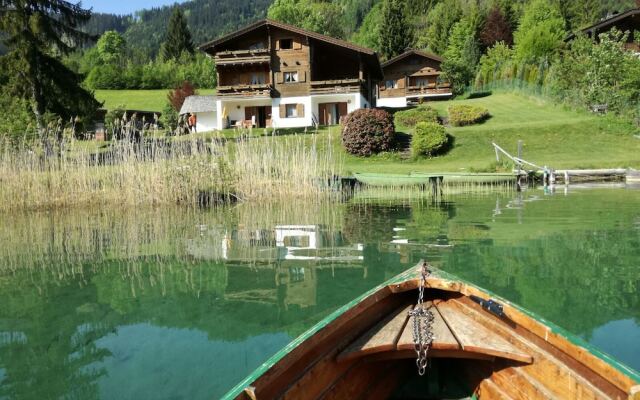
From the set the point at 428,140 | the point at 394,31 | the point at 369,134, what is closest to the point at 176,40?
the point at 394,31

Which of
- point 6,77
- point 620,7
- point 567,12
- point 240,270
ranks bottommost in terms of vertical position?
point 240,270

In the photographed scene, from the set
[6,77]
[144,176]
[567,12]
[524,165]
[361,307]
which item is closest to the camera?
[361,307]

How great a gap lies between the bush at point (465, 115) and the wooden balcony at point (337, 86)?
6461 mm

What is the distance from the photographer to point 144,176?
14898mm

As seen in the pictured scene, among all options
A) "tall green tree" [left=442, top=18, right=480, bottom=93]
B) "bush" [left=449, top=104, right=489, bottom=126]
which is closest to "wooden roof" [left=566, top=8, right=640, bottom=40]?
"tall green tree" [left=442, top=18, right=480, bottom=93]

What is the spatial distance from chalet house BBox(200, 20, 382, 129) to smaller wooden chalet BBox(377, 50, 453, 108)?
26.7 feet

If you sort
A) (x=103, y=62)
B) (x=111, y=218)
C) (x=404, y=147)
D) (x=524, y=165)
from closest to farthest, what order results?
(x=111, y=218), (x=524, y=165), (x=404, y=147), (x=103, y=62)

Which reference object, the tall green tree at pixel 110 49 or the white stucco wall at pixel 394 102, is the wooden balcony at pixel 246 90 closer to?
the white stucco wall at pixel 394 102

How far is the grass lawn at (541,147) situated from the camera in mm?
23250

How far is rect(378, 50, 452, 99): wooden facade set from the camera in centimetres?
4550

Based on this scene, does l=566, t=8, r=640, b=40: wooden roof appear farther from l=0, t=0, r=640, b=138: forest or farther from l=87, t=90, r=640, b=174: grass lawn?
l=87, t=90, r=640, b=174: grass lawn

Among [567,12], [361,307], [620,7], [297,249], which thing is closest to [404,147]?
[297,249]

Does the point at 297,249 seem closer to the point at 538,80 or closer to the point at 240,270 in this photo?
the point at 240,270

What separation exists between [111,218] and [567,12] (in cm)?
6486
